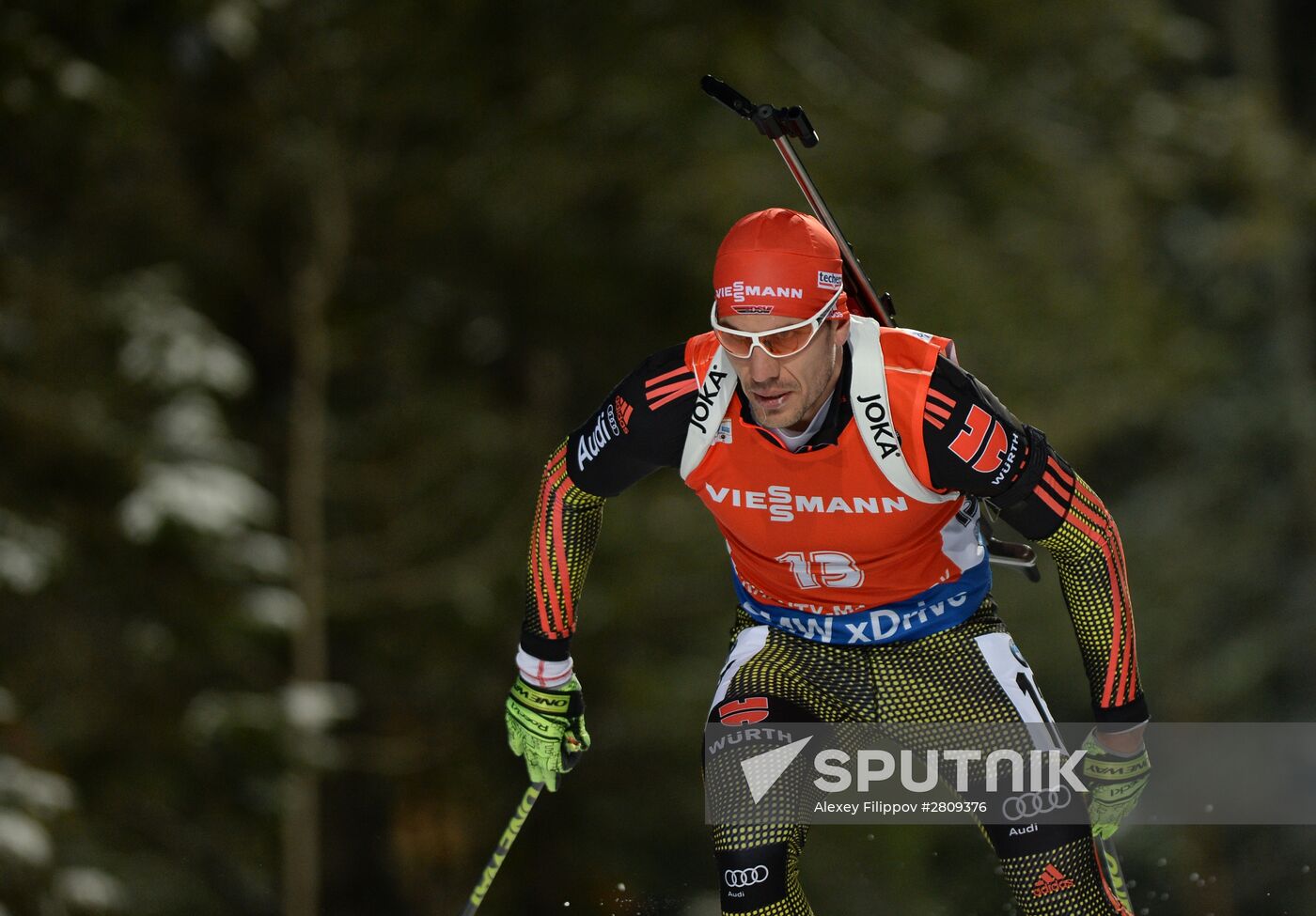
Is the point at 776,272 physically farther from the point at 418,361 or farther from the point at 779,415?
the point at 418,361

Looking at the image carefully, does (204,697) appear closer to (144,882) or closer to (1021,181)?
(144,882)

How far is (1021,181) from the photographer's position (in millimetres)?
14234

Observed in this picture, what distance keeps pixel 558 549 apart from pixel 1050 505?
1.27 metres

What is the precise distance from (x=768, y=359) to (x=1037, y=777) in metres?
1.20

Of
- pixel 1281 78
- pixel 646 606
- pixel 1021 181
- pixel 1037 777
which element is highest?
pixel 1281 78

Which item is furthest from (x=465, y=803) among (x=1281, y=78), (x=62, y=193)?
(x=1281, y=78)

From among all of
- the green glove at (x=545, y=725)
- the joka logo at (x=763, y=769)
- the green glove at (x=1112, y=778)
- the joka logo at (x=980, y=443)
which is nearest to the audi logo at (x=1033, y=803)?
the green glove at (x=1112, y=778)

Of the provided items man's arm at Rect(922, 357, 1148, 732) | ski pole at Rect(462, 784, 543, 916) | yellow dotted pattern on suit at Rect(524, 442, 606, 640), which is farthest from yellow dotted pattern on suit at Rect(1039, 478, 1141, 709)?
ski pole at Rect(462, 784, 543, 916)

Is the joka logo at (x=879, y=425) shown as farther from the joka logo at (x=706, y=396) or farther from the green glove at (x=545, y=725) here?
the green glove at (x=545, y=725)

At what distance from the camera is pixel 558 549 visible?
4402 mm

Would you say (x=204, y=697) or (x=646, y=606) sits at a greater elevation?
(x=646, y=606)

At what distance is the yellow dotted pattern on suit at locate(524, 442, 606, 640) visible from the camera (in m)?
4.34

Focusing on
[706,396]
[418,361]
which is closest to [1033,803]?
[706,396]

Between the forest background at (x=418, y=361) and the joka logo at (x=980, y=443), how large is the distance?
6.33 m
